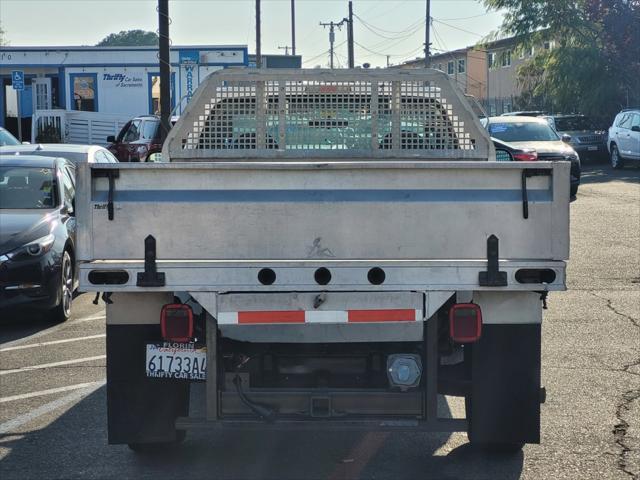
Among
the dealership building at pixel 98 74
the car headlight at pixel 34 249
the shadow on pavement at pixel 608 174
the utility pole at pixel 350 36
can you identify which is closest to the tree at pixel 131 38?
the utility pole at pixel 350 36

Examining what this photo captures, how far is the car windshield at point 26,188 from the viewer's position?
1130cm

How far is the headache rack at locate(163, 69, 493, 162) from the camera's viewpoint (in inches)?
272

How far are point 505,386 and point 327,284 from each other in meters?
1.15

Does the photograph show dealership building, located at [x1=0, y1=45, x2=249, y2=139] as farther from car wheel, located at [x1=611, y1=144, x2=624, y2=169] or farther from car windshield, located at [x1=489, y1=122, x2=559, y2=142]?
Result: car windshield, located at [x1=489, y1=122, x2=559, y2=142]

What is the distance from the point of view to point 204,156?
687 cm

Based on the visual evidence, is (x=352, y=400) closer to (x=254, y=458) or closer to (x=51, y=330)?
(x=254, y=458)

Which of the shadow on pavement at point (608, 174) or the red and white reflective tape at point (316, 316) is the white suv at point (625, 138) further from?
the red and white reflective tape at point (316, 316)

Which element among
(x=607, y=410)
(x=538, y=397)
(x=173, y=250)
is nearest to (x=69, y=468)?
(x=173, y=250)

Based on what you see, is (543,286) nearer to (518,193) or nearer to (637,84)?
(518,193)

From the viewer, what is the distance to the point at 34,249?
10.4 metres

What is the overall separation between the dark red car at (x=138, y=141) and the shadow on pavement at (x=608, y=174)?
10654 mm

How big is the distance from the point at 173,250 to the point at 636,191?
19.5 metres

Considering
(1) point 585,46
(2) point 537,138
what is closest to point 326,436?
(2) point 537,138

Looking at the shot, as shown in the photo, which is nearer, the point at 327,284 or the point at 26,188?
the point at 327,284
